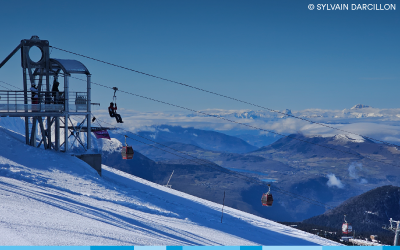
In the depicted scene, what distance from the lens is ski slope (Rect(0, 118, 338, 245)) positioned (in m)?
12.0

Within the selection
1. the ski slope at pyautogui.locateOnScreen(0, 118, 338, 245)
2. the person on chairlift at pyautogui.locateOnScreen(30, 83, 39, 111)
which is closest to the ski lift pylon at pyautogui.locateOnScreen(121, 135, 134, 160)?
the ski slope at pyautogui.locateOnScreen(0, 118, 338, 245)

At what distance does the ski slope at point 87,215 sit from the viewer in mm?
11953

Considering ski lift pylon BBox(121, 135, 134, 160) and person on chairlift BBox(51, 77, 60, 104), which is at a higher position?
person on chairlift BBox(51, 77, 60, 104)

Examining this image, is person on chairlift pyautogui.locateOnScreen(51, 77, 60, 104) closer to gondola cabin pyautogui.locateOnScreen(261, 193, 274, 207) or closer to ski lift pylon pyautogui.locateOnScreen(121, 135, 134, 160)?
ski lift pylon pyautogui.locateOnScreen(121, 135, 134, 160)

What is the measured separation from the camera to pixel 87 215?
51.1 ft

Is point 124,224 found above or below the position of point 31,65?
below

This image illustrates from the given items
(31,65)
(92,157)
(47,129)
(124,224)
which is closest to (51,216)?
(124,224)

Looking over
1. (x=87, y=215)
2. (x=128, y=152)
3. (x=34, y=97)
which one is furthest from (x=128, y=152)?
(x=87, y=215)

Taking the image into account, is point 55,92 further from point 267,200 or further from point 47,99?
point 267,200

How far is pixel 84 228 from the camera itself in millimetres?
12789

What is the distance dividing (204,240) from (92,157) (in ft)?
52.2

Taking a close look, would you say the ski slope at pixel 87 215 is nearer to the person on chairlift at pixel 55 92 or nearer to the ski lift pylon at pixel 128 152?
the person on chairlift at pixel 55 92

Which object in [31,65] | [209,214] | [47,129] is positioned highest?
[31,65]

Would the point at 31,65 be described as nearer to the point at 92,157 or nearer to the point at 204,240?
the point at 92,157
